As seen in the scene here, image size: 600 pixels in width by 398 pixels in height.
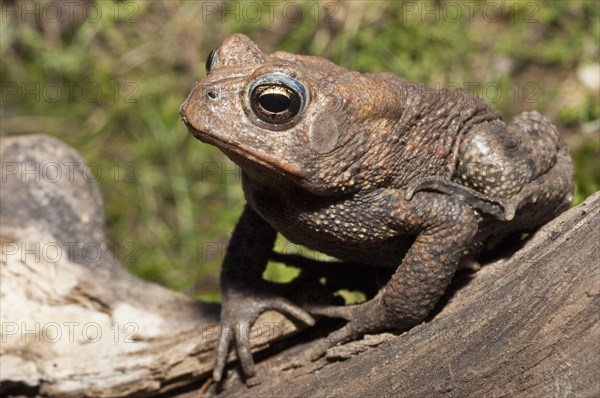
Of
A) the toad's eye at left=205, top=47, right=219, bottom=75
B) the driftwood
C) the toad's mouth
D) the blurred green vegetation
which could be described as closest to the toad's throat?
the toad's mouth

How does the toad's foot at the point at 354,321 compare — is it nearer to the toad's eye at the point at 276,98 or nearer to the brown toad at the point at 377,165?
the brown toad at the point at 377,165

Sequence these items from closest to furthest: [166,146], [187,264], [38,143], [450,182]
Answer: [450,182] < [38,143] < [187,264] < [166,146]

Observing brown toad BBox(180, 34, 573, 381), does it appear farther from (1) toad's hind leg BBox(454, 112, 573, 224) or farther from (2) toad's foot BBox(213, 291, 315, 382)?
(2) toad's foot BBox(213, 291, 315, 382)

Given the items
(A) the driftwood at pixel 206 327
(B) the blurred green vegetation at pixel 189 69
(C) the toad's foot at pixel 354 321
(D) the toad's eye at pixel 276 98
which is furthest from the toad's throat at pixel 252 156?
(B) the blurred green vegetation at pixel 189 69

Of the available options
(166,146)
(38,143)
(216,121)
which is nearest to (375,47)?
(166,146)

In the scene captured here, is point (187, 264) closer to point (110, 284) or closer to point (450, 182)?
point (110, 284)

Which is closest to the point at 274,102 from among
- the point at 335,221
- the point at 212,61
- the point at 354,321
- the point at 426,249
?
the point at 212,61

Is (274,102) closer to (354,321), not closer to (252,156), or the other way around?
(252,156)
